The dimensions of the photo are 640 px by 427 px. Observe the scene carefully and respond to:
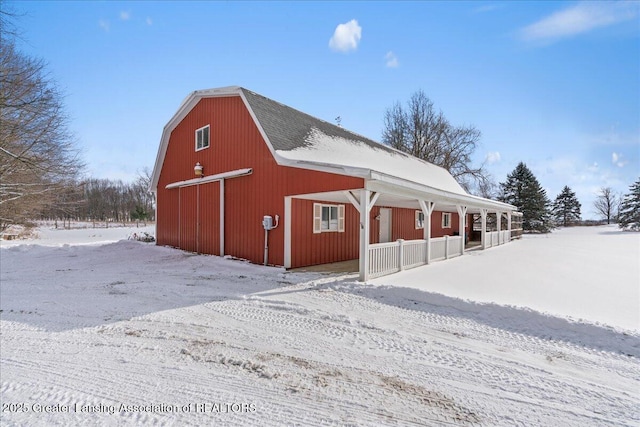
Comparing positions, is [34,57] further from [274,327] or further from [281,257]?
[274,327]

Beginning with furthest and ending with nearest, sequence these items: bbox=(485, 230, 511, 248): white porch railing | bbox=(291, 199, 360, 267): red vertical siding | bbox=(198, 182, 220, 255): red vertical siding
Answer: bbox=(485, 230, 511, 248): white porch railing, bbox=(198, 182, 220, 255): red vertical siding, bbox=(291, 199, 360, 267): red vertical siding

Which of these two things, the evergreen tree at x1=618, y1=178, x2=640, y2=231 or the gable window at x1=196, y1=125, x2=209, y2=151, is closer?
the gable window at x1=196, y1=125, x2=209, y2=151

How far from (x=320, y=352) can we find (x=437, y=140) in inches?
1107

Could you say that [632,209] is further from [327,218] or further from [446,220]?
[327,218]

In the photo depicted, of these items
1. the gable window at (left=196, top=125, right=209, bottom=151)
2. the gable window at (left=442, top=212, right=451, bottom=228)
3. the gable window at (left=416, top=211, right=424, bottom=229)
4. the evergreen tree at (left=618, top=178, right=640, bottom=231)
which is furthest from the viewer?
the evergreen tree at (left=618, top=178, right=640, bottom=231)

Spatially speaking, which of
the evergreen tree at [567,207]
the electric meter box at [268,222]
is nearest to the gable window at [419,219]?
the electric meter box at [268,222]

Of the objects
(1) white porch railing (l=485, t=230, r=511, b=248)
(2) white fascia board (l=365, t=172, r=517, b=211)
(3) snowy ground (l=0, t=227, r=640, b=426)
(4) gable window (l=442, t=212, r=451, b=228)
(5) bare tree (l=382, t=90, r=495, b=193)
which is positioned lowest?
(3) snowy ground (l=0, t=227, r=640, b=426)

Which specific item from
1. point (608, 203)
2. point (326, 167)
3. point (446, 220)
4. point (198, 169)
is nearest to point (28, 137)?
point (198, 169)

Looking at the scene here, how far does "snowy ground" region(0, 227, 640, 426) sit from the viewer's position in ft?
8.15

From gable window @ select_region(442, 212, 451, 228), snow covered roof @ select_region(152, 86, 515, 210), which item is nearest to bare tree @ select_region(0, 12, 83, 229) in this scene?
snow covered roof @ select_region(152, 86, 515, 210)

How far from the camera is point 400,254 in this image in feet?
26.5

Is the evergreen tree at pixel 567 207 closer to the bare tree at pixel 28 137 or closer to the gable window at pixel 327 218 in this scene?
the gable window at pixel 327 218

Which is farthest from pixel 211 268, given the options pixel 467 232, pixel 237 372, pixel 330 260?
pixel 467 232

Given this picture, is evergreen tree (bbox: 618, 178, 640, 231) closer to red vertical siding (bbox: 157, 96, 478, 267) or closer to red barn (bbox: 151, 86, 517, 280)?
red barn (bbox: 151, 86, 517, 280)
